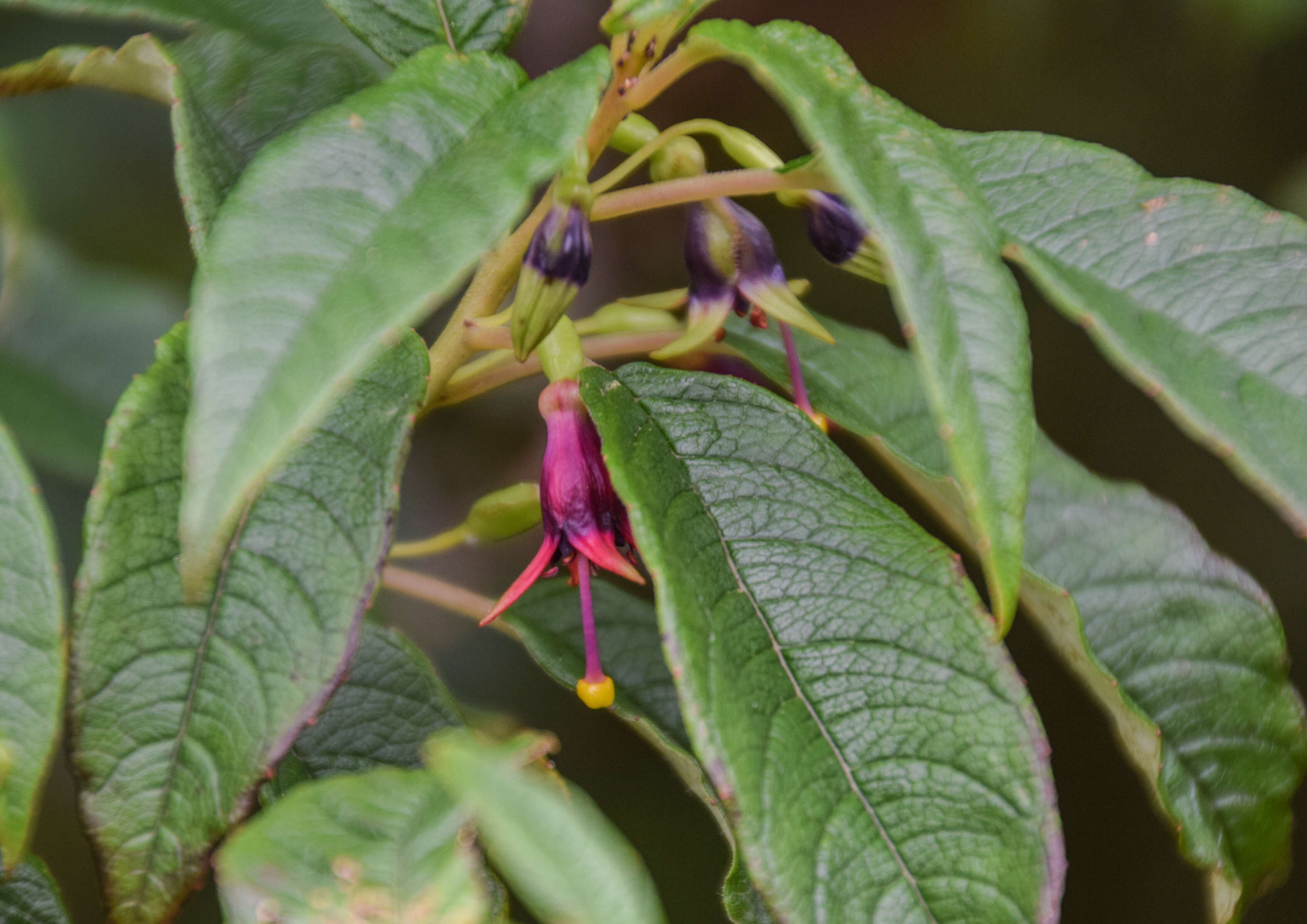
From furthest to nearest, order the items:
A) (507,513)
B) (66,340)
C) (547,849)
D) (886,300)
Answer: (886,300) → (66,340) → (507,513) → (547,849)

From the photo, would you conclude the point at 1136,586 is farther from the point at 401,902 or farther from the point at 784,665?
the point at 401,902

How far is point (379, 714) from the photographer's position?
530mm

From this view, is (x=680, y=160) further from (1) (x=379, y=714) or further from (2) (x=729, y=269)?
(1) (x=379, y=714)

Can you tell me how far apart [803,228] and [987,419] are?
1065mm

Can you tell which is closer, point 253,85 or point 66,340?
point 253,85

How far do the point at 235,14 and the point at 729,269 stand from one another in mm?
295

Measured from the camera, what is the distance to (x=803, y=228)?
1323 millimetres

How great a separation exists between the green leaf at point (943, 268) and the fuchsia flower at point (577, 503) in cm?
17

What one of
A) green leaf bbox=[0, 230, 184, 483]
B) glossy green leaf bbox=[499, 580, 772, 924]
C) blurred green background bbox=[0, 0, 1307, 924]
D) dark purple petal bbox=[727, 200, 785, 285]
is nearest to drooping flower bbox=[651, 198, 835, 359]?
dark purple petal bbox=[727, 200, 785, 285]

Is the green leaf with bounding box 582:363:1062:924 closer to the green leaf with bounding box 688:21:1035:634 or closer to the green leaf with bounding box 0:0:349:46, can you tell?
the green leaf with bounding box 688:21:1035:634

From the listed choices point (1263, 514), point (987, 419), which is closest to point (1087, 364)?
point (1263, 514)

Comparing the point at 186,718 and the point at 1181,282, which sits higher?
the point at 1181,282

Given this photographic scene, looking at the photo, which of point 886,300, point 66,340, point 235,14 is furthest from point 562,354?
point 886,300

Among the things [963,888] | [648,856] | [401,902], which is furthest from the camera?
[648,856]
